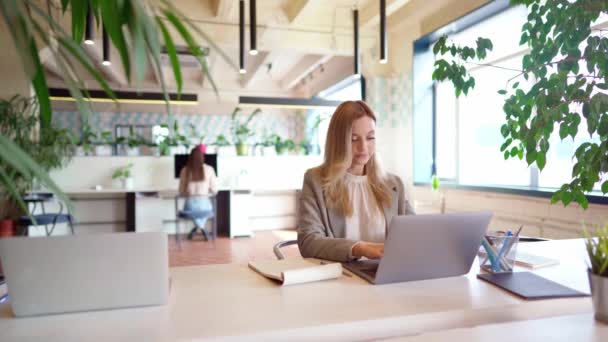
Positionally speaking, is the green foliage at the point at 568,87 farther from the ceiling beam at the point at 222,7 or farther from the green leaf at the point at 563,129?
the ceiling beam at the point at 222,7

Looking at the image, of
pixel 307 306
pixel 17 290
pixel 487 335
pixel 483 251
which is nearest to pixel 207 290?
pixel 307 306

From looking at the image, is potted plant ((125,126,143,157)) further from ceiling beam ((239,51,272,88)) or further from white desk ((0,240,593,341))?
white desk ((0,240,593,341))

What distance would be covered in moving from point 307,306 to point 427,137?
17.3ft

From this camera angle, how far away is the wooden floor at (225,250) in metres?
4.96

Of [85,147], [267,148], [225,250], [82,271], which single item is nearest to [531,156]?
[82,271]

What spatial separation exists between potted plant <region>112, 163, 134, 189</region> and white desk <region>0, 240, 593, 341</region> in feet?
18.0

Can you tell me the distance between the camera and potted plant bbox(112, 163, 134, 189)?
6.31m

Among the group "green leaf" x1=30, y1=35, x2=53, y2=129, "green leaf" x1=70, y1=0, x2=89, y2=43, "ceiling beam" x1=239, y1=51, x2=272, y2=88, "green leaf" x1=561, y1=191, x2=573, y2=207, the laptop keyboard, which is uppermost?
"ceiling beam" x1=239, y1=51, x2=272, y2=88

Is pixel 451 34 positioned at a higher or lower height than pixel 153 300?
higher

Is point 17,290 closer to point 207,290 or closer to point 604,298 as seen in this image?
point 207,290

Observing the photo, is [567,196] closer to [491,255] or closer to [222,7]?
[491,255]

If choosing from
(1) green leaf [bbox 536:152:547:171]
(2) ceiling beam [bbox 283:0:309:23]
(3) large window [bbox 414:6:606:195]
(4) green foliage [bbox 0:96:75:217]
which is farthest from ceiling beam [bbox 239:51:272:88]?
(1) green leaf [bbox 536:152:547:171]

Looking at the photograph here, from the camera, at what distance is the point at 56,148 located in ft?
18.9

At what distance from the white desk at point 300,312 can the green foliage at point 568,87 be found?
39 centimetres
